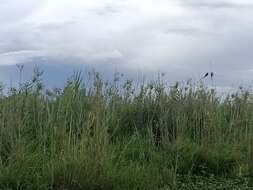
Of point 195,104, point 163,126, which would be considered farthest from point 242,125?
point 163,126

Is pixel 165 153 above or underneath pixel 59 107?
underneath

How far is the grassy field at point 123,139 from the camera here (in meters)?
7.52

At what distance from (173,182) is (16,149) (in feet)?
7.21

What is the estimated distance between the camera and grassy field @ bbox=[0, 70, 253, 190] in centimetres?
752

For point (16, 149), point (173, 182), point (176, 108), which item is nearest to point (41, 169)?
point (16, 149)

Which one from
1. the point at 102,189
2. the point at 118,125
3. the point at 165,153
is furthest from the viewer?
the point at 118,125

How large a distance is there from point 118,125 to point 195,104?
6.33ft

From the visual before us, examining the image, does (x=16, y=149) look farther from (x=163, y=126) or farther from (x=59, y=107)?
(x=163, y=126)

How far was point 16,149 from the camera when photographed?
7.61 metres

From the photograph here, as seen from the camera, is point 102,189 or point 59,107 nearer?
point 102,189

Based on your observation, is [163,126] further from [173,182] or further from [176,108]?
[173,182]

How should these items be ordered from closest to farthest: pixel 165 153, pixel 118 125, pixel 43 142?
pixel 43 142 < pixel 165 153 < pixel 118 125

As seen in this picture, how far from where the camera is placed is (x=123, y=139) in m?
9.56

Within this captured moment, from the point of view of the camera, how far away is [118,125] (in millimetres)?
9883
